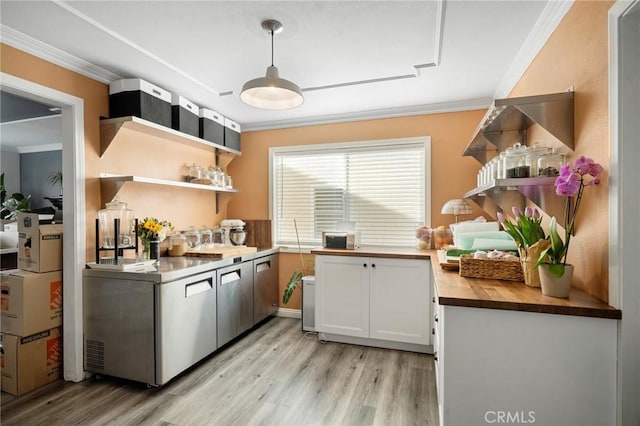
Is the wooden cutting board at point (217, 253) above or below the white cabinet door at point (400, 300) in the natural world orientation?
above

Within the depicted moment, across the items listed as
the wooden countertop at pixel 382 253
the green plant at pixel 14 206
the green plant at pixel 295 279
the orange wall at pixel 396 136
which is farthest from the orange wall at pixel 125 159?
the green plant at pixel 14 206

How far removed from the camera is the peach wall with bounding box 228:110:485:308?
336 centimetres

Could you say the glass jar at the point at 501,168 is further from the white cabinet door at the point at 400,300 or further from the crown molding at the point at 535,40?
the white cabinet door at the point at 400,300

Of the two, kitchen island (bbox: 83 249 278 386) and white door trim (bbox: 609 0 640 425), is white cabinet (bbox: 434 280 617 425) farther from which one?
kitchen island (bbox: 83 249 278 386)

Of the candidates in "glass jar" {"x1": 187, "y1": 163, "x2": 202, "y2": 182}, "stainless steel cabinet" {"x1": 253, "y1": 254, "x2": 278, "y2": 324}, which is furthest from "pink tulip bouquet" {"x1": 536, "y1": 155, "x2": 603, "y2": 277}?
"glass jar" {"x1": 187, "y1": 163, "x2": 202, "y2": 182}

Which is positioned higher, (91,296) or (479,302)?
(479,302)

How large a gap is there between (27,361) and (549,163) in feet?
11.4

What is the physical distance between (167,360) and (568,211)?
259 cm

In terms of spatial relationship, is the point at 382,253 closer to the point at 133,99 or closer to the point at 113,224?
the point at 113,224

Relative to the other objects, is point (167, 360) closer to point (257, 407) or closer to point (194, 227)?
point (257, 407)

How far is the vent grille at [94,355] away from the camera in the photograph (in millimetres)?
2447

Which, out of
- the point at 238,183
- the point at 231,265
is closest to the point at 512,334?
the point at 231,265

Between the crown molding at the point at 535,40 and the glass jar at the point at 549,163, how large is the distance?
30.4 inches

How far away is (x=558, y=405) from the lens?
1288 millimetres
